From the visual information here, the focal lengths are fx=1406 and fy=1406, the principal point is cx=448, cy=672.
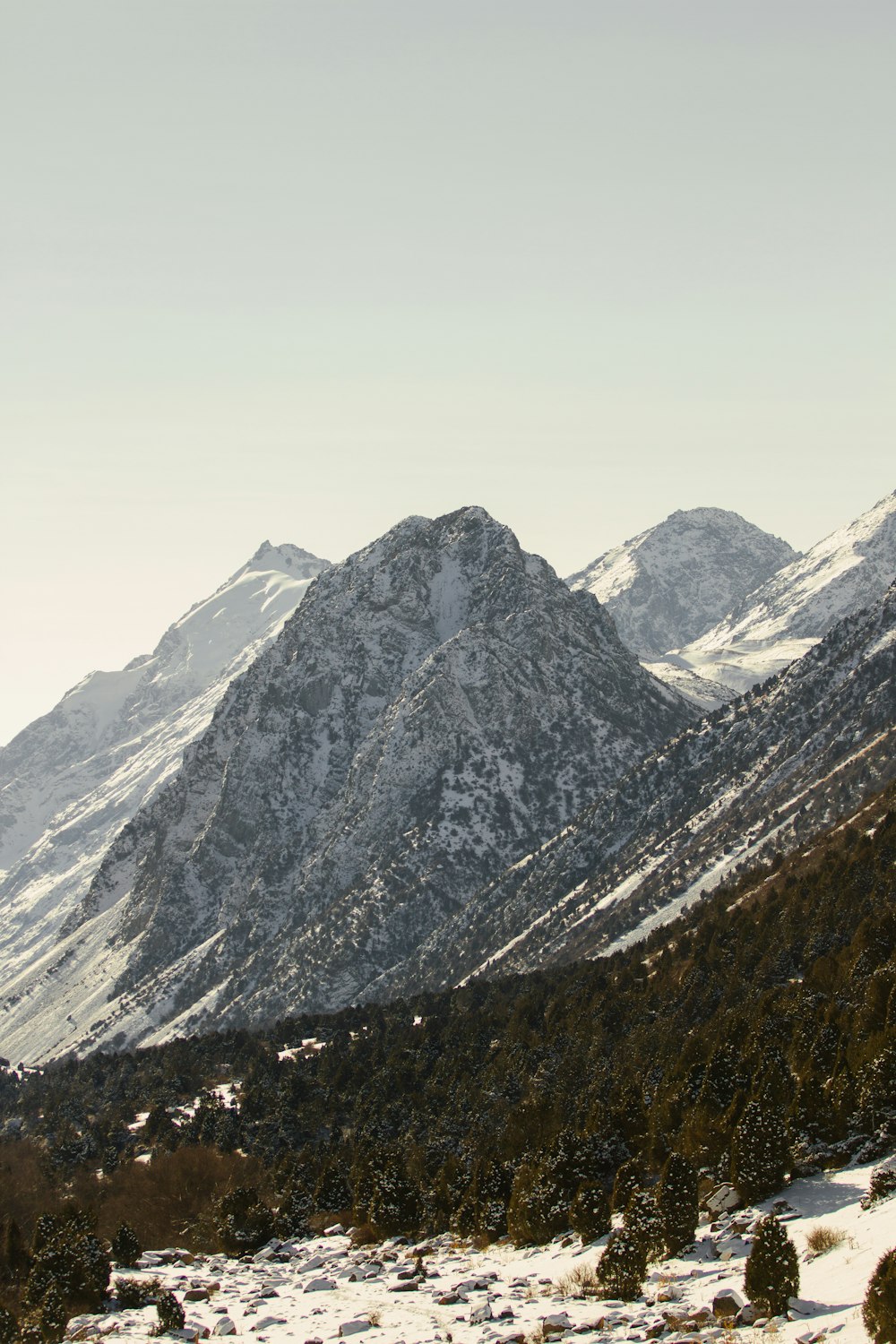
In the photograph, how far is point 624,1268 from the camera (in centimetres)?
7356

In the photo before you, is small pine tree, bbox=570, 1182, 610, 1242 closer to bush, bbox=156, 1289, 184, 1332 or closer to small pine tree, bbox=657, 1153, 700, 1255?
small pine tree, bbox=657, 1153, 700, 1255

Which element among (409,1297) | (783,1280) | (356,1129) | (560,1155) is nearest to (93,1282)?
(409,1297)

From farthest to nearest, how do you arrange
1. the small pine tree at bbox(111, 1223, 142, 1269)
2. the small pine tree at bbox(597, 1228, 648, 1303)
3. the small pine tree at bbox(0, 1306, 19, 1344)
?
the small pine tree at bbox(111, 1223, 142, 1269), the small pine tree at bbox(0, 1306, 19, 1344), the small pine tree at bbox(597, 1228, 648, 1303)

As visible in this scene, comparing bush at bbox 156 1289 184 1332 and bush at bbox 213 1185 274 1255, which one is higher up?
bush at bbox 156 1289 184 1332

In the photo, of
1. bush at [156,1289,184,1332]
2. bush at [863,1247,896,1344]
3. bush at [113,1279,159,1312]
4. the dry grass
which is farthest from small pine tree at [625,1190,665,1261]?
bush at [113,1279,159,1312]

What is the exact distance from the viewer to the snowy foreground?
63281 mm

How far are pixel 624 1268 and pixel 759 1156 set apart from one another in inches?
538

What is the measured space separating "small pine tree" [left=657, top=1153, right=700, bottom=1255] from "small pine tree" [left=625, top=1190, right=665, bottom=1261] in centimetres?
36

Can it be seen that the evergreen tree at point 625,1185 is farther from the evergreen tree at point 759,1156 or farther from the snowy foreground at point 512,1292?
the evergreen tree at point 759,1156

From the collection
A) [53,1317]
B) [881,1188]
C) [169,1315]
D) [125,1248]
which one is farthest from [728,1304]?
[125,1248]

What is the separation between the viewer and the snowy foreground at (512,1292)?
6328 centimetres

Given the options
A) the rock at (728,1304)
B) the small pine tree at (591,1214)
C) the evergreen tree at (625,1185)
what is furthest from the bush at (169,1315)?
the rock at (728,1304)

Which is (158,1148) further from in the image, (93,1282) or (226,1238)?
(93,1282)

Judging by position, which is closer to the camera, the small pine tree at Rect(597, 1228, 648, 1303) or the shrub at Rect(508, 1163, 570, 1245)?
the small pine tree at Rect(597, 1228, 648, 1303)
